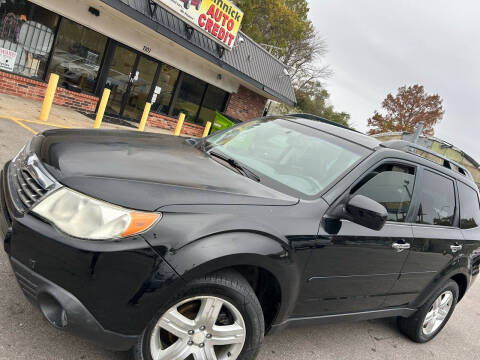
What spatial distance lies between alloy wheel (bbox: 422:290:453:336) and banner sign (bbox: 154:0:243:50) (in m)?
9.53

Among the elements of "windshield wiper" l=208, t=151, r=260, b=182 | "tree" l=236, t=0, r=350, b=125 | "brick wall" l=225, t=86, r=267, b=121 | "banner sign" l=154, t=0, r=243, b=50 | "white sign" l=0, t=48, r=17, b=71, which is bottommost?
"white sign" l=0, t=48, r=17, b=71

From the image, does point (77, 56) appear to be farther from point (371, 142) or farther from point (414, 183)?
point (414, 183)

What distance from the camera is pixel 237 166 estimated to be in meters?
2.84

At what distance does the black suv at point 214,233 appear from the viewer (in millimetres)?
1886

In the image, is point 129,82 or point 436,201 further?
point 129,82

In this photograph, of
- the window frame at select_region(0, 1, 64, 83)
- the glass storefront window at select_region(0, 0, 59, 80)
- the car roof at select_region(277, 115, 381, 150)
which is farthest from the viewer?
the window frame at select_region(0, 1, 64, 83)

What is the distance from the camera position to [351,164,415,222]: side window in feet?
9.29

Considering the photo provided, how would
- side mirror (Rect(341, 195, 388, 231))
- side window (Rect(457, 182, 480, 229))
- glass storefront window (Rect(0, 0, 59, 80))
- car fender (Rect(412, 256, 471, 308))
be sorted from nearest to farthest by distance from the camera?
side mirror (Rect(341, 195, 388, 231))
car fender (Rect(412, 256, 471, 308))
side window (Rect(457, 182, 480, 229))
glass storefront window (Rect(0, 0, 59, 80))

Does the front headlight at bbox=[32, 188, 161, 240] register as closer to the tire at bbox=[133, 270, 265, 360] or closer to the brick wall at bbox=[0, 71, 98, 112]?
the tire at bbox=[133, 270, 265, 360]

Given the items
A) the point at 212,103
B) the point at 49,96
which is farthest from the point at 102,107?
the point at 212,103

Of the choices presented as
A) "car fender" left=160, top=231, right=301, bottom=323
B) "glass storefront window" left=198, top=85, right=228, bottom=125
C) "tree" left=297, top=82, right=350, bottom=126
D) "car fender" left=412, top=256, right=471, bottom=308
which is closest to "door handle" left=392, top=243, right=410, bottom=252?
"car fender" left=412, top=256, right=471, bottom=308

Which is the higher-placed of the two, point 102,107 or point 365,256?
point 365,256

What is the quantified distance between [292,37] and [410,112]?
17841 mm

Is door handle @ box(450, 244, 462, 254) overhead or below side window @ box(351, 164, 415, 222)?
below
